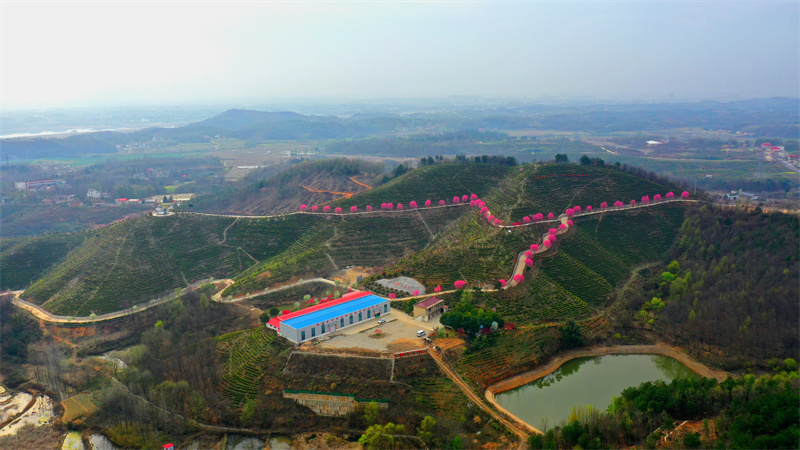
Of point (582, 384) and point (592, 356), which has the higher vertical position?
point (592, 356)

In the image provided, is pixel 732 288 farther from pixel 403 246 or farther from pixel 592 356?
pixel 403 246

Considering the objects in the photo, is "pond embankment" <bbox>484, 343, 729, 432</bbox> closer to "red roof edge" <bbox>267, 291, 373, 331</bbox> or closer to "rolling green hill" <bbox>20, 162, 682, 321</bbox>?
"rolling green hill" <bbox>20, 162, 682, 321</bbox>

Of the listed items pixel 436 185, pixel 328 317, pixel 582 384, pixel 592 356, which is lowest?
pixel 582 384

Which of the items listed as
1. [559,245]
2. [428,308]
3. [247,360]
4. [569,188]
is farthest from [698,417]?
[569,188]

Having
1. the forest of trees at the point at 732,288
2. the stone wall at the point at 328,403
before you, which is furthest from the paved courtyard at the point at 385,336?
the forest of trees at the point at 732,288

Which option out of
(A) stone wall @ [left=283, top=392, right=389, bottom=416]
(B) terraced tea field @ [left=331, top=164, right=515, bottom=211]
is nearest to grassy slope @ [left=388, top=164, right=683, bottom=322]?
(B) terraced tea field @ [left=331, top=164, right=515, bottom=211]

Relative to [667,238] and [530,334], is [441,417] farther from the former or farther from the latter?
[667,238]

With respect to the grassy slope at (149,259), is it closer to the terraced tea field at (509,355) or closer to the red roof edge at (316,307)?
the red roof edge at (316,307)
